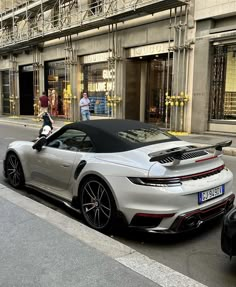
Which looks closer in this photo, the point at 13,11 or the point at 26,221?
the point at 26,221

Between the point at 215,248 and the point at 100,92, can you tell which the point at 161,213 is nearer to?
the point at 215,248

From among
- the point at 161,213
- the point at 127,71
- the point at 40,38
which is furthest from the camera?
the point at 40,38

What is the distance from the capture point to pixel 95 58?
1933cm

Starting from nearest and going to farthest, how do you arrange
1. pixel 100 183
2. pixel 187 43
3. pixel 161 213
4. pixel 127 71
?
1. pixel 161 213
2. pixel 100 183
3. pixel 187 43
4. pixel 127 71

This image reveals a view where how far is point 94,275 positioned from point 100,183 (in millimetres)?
1298

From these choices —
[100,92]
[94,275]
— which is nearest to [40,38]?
[100,92]

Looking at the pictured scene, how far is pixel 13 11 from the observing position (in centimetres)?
2569

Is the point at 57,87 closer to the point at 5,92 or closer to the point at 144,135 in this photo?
the point at 5,92

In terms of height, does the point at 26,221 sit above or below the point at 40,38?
below

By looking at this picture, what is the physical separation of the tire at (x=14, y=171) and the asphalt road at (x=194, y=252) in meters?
2.51

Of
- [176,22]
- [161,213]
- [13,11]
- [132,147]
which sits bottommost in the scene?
[161,213]

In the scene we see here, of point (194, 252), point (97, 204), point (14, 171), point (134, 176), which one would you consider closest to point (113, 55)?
point (14, 171)

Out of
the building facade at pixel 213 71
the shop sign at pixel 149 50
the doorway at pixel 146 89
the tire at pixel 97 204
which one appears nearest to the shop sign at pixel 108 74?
the doorway at pixel 146 89

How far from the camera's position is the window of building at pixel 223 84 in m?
13.6
